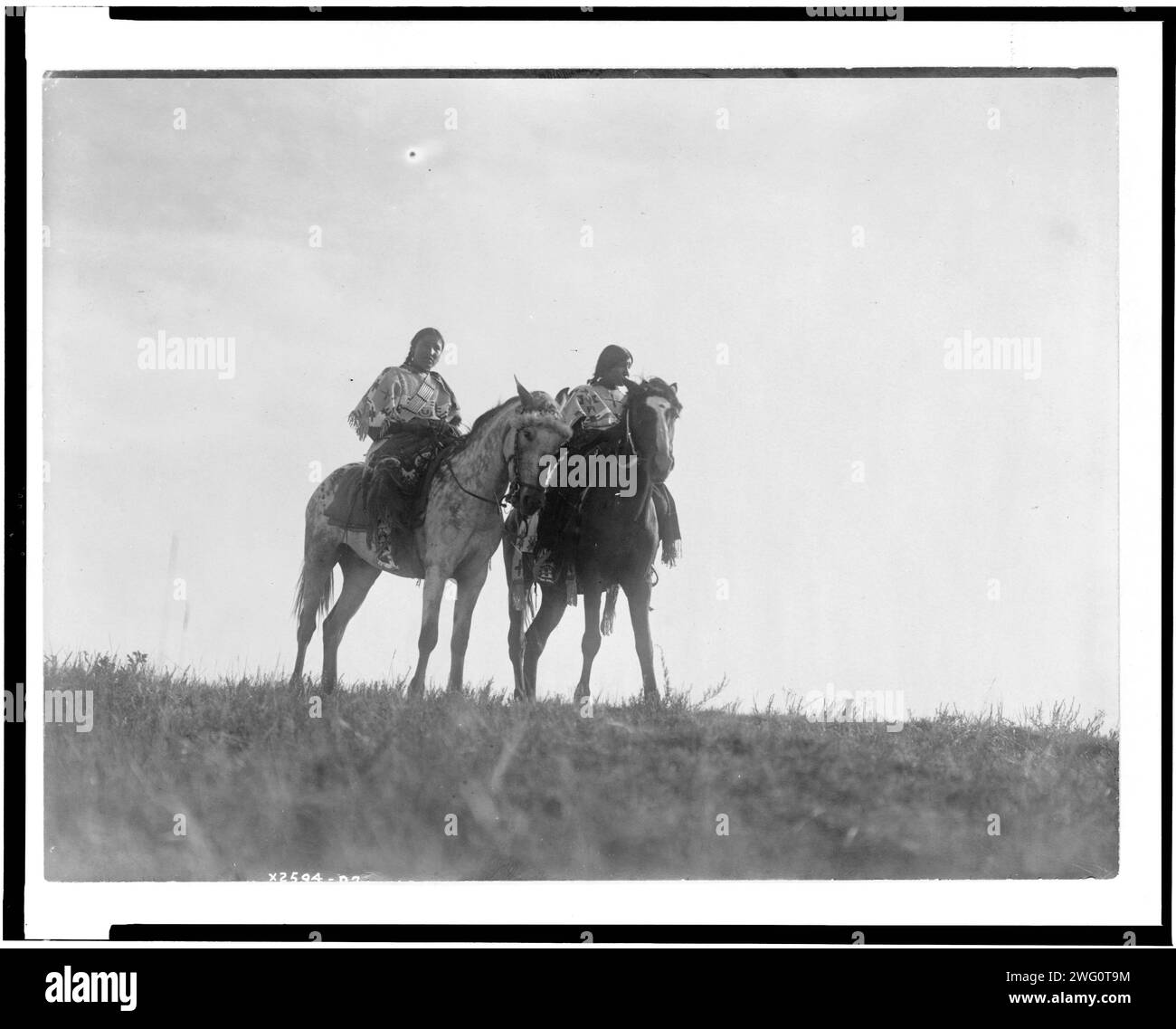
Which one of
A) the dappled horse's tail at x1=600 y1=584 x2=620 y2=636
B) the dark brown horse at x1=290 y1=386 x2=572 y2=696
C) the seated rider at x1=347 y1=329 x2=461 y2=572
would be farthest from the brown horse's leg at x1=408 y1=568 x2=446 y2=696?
the dappled horse's tail at x1=600 y1=584 x2=620 y2=636

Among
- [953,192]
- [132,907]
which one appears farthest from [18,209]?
[953,192]

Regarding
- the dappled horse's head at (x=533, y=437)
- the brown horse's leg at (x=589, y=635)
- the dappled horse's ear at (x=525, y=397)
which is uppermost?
the dappled horse's ear at (x=525, y=397)

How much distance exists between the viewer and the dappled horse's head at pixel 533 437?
247 inches

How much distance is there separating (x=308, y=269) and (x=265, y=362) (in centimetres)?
59

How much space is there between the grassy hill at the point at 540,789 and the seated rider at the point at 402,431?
3.26ft

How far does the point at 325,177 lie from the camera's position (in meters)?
6.44

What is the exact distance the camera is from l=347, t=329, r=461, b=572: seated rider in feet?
21.1

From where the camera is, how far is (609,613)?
6.45 metres
